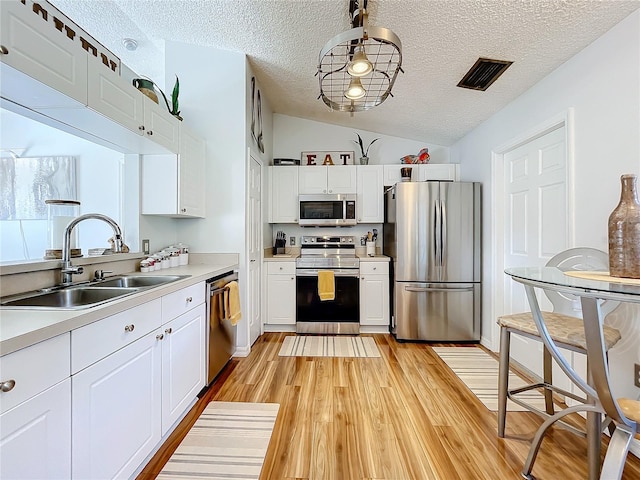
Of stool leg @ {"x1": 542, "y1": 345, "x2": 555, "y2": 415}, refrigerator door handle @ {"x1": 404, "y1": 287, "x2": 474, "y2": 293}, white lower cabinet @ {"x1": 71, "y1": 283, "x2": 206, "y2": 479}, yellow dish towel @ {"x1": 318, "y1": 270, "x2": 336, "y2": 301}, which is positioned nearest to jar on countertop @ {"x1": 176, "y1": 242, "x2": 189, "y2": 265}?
white lower cabinet @ {"x1": 71, "y1": 283, "x2": 206, "y2": 479}

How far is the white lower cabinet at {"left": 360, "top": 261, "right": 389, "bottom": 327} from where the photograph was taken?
3.55 meters

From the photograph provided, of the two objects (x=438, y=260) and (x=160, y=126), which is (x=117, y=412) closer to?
(x=160, y=126)

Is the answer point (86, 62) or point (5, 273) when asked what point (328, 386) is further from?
point (86, 62)

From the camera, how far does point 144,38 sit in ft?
9.05

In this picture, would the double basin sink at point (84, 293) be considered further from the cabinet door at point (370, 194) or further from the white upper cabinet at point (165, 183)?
the cabinet door at point (370, 194)

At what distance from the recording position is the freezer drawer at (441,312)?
10.6 ft

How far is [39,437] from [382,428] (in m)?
1.62

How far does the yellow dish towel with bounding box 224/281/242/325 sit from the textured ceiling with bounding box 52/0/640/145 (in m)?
2.12

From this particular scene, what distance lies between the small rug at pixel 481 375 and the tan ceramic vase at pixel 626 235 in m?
1.33

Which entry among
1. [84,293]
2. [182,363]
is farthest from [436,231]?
[84,293]

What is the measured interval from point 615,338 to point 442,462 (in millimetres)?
1022

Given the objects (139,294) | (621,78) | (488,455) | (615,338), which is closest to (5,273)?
(139,294)

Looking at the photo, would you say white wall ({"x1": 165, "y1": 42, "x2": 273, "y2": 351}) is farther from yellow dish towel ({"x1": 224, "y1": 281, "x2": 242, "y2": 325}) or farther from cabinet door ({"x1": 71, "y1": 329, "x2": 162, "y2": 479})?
cabinet door ({"x1": 71, "y1": 329, "x2": 162, "y2": 479})

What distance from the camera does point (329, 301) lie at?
11.6 ft
